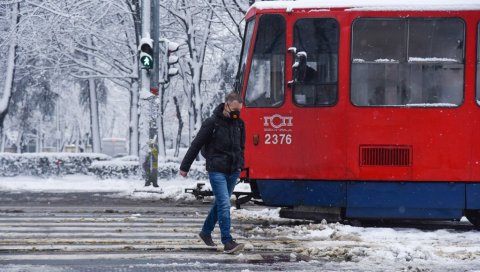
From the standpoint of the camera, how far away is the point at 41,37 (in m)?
32.0

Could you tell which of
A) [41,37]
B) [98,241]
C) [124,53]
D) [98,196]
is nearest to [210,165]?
[98,241]

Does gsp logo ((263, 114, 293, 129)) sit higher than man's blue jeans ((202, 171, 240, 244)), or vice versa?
gsp logo ((263, 114, 293, 129))

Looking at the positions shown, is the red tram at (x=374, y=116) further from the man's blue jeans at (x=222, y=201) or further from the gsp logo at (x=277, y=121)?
the man's blue jeans at (x=222, y=201)

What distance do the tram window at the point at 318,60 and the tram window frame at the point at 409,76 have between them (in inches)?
12.6

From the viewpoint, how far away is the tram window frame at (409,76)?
39.7ft

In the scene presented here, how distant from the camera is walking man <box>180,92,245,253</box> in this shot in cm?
922

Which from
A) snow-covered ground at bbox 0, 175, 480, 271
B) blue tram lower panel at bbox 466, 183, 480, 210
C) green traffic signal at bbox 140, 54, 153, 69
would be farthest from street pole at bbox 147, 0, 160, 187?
blue tram lower panel at bbox 466, 183, 480, 210

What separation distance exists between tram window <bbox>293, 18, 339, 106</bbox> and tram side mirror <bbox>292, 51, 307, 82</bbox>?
0.42 feet

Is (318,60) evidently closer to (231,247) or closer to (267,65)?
(267,65)

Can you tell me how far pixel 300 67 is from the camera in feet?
39.4

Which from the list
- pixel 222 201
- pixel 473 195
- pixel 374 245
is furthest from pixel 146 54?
pixel 374 245

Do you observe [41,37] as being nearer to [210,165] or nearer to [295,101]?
[295,101]

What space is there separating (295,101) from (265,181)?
129 cm

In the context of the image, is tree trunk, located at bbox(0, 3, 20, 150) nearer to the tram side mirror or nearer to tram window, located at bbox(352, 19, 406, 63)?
the tram side mirror
